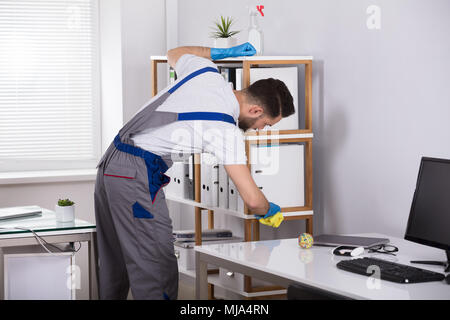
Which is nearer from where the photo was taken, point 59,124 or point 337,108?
point 337,108

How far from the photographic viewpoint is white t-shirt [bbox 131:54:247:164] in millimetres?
2395

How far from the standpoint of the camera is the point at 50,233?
8.51 feet

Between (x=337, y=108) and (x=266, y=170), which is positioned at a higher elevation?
Result: (x=337, y=108)

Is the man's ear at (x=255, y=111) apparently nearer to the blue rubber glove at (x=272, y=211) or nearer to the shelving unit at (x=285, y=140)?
the blue rubber glove at (x=272, y=211)

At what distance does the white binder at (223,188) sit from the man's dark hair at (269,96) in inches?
35.5

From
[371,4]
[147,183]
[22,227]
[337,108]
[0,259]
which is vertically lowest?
[0,259]

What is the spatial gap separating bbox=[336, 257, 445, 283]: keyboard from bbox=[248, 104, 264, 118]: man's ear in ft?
2.28

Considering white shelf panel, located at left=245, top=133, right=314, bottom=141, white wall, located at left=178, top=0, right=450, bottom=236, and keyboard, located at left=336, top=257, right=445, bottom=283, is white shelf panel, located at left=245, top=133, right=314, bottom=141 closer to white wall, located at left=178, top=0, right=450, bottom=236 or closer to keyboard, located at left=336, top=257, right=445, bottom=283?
white wall, located at left=178, top=0, right=450, bottom=236

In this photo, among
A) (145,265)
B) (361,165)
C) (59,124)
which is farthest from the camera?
(59,124)

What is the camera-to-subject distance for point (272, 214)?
260cm

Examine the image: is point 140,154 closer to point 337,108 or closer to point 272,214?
point 272,214

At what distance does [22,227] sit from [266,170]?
1.23m

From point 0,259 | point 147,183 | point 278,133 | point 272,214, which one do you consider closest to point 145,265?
point 147,183

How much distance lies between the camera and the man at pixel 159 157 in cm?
245
